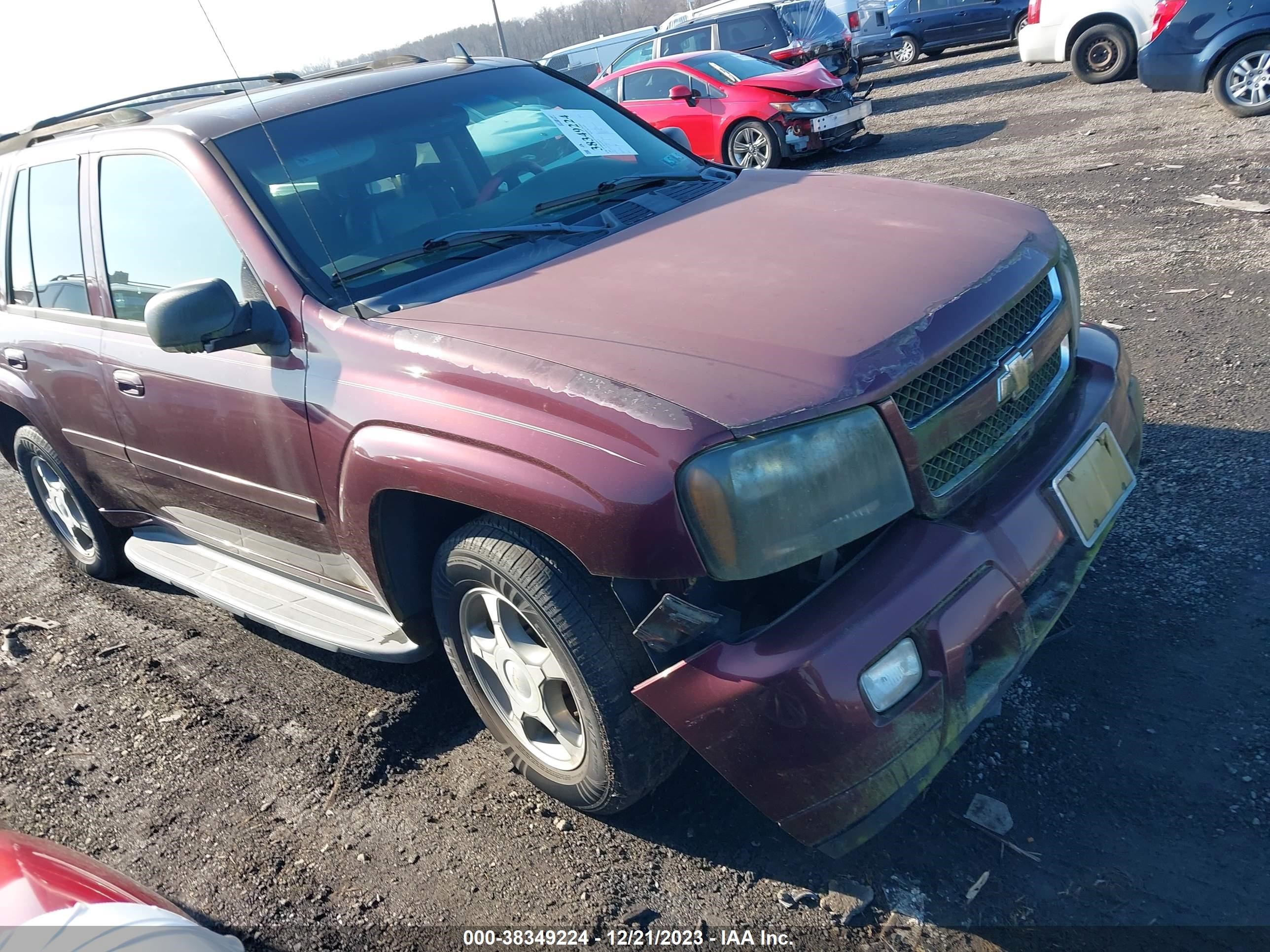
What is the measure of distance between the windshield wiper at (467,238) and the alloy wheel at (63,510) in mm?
2458

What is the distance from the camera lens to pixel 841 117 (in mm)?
11758

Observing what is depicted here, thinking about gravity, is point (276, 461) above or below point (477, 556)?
above

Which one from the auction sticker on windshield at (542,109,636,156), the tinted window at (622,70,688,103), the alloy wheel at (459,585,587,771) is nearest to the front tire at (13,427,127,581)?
the alloy wheel at (459,585,587,771)

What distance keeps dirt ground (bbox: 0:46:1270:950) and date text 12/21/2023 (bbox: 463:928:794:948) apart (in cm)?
3

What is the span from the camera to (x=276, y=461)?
296 centimetres

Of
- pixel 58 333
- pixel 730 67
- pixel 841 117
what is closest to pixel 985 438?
pixel 58 333

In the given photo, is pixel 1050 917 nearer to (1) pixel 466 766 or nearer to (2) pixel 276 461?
(1) pixel 466 766

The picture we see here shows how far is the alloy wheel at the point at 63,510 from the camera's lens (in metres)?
4.61

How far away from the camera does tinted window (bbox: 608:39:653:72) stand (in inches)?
612

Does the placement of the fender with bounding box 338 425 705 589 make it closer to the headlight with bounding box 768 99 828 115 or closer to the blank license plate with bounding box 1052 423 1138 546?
the blank license plate with bounding box 1052 423 1138 546

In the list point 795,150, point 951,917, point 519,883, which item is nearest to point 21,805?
point 519,883

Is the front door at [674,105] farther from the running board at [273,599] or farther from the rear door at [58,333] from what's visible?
the running board at [273,599]

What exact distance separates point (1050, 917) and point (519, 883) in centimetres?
129

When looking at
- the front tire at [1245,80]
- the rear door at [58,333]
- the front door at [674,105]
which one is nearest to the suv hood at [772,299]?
the rear door at [58,333]
